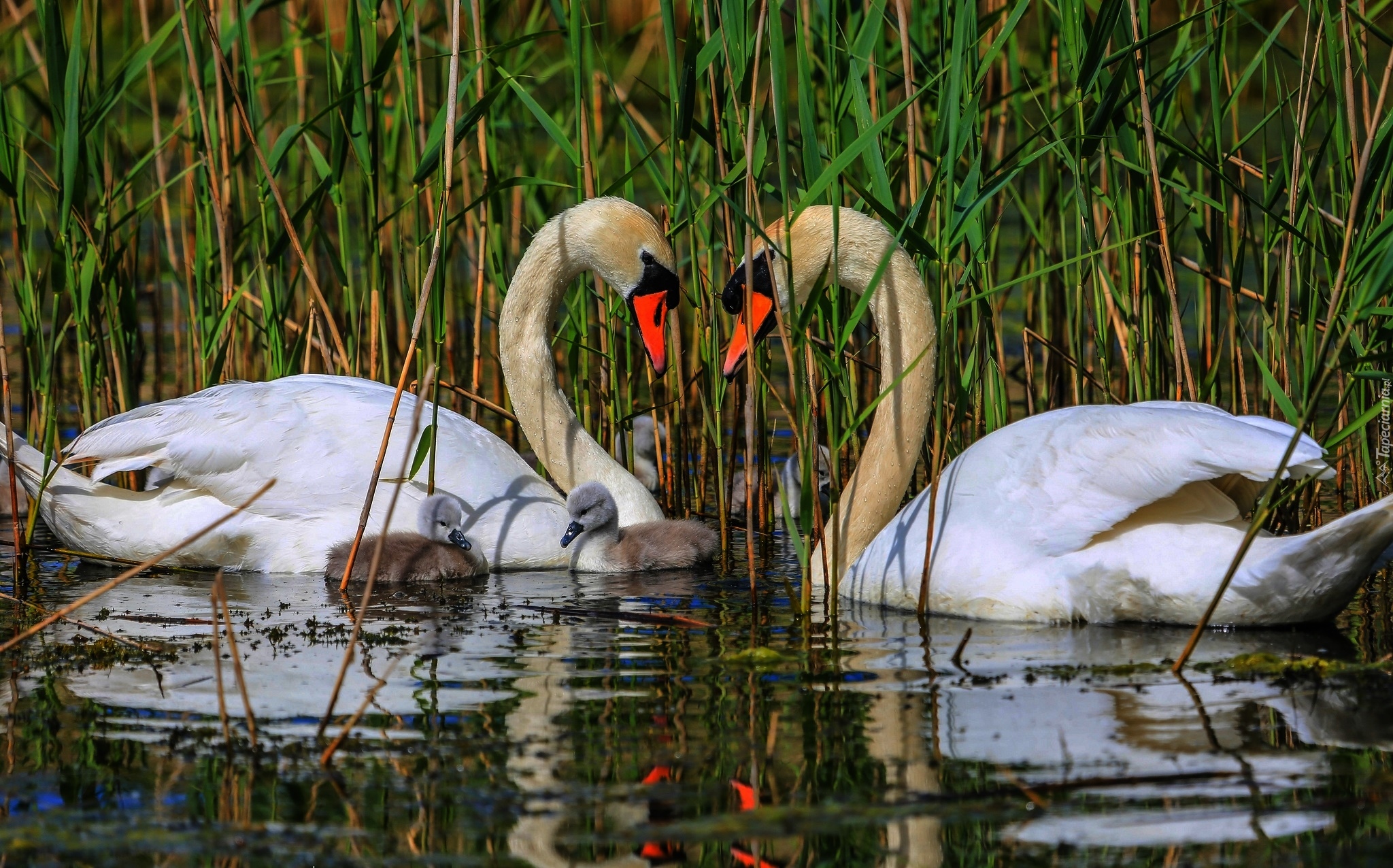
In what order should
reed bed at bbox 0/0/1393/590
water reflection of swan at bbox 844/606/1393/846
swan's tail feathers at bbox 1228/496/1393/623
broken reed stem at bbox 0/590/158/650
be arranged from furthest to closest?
1. reed bed at bbox 0/0/1393/590
2. broken reed stem at bbox 0/590/158/650
3. swan's tail feathers at bbox 1228/496/1393/623
4. water reflection of swan at bbox 844/606/1393/846

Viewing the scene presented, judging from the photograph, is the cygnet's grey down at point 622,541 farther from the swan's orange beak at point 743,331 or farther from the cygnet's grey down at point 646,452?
the cygnet's grey down at point 646,452

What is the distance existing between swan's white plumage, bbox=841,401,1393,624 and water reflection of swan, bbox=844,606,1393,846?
0.12 metres

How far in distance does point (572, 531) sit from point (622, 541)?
216 mm

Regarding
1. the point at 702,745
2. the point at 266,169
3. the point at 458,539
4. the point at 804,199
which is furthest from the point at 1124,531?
the point at 266,169

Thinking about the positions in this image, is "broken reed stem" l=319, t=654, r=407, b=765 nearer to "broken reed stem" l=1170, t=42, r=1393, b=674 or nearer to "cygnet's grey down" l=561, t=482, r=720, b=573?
"cygnet's grey down" l=561, t=482, r=720, b=573

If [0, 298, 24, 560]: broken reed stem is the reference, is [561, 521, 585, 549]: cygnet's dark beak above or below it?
below

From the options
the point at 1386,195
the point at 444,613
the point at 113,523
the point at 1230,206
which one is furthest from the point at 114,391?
the point at 1386,195

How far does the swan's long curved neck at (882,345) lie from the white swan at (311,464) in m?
0.92

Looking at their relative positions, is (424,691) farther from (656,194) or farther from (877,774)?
(656,194)

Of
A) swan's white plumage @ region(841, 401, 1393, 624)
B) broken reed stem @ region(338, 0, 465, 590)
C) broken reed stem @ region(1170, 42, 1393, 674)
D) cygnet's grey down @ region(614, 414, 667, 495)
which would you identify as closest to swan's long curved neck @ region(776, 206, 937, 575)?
swan's white plumage @ region(841, 401, 1393, 624)

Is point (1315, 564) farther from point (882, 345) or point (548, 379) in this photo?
point (548, 379)

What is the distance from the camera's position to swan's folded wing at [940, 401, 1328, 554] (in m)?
5.00

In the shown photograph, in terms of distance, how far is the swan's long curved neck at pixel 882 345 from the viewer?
618cm

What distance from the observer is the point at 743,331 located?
6.14 metres
